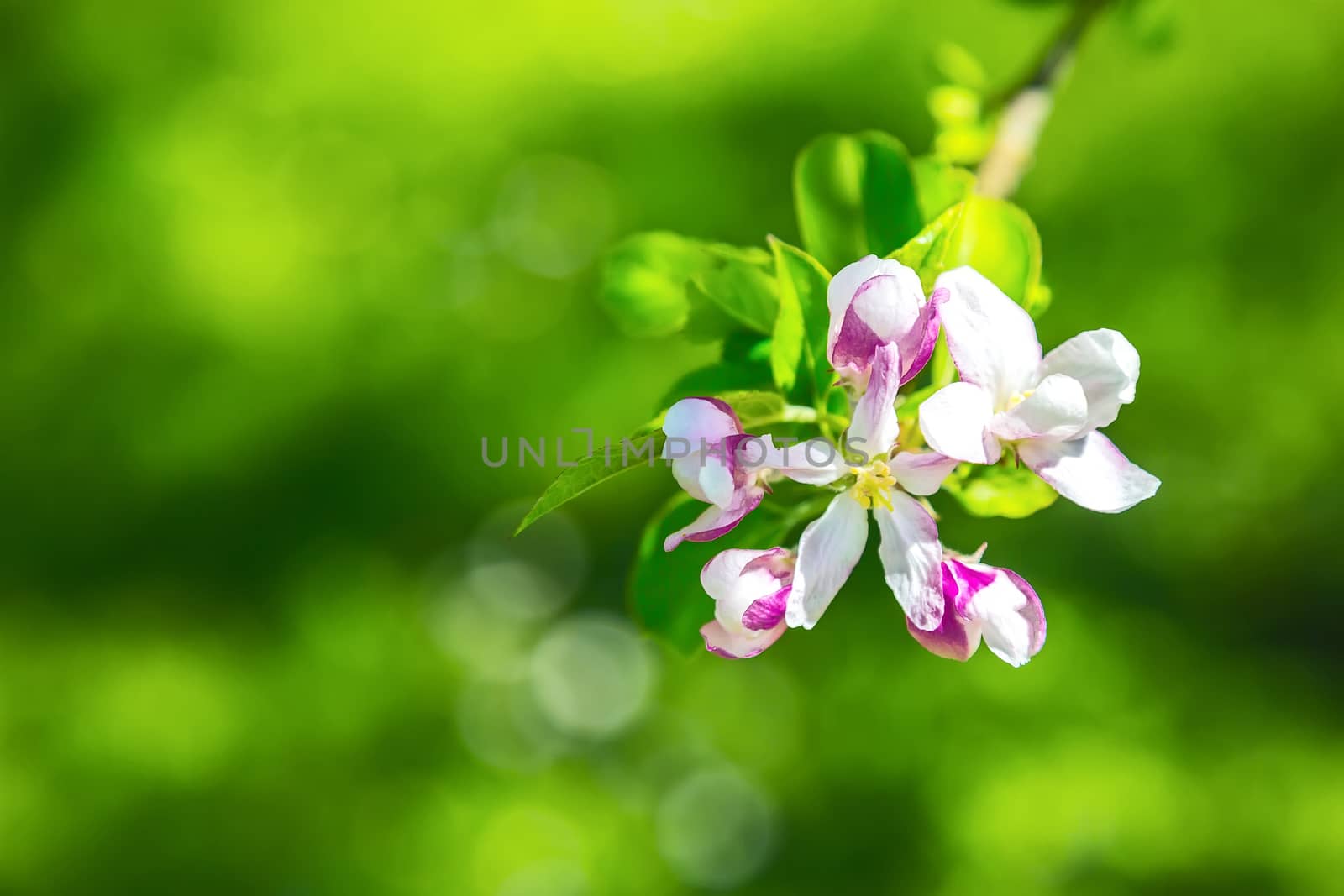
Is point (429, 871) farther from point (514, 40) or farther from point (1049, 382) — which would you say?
point (1049, 382)

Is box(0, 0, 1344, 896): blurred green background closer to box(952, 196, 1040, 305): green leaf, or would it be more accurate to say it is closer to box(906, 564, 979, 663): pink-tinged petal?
box(952, 196, 1040, 305): green leaf

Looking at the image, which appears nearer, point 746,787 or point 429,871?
point 429,871

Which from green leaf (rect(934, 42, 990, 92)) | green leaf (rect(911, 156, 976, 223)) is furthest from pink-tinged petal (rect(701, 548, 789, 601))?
green leaf (rect(934, 42, 990, 92))

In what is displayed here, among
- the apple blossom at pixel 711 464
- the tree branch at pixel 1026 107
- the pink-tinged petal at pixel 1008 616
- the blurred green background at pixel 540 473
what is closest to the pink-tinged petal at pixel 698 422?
the apple blossom at pixel 711 464

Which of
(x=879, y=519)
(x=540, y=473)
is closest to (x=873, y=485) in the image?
(x=879, y=519)

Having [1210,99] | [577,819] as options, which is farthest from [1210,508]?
[577,819]

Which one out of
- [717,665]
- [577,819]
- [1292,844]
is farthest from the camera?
[717,665]

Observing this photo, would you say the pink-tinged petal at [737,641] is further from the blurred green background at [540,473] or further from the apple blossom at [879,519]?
the blurred green background at [540,473]
